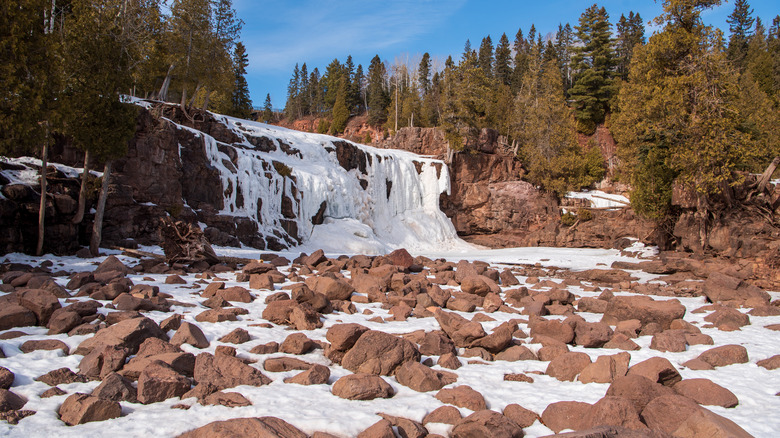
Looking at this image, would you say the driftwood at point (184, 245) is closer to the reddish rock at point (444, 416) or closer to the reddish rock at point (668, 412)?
the reddish rock at point (444, 416)

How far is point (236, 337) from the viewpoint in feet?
20.4

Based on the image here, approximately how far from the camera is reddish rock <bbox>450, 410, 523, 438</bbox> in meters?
3.99

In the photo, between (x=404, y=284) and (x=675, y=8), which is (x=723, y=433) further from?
(x=675, y=8)

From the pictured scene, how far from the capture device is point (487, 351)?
259 inches

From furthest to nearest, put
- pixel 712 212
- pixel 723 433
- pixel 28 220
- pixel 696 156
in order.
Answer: pixel 712 212 → pixel 696 156 → pixel 28 220 → pixel 723 433

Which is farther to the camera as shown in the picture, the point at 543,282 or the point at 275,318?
the point at 543,282

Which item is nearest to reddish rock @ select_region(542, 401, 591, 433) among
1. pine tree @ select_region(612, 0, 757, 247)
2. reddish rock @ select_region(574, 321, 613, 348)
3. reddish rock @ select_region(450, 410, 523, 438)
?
reddish rock @ select_region(450, 410, 523, 438)

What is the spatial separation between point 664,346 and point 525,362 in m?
2.19

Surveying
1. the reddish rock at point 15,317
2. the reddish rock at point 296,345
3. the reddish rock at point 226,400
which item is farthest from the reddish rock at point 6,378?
the reddish rock at point 296,345

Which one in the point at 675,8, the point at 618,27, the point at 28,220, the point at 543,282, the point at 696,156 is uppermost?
the point at 618,27

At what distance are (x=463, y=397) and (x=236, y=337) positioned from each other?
327cm

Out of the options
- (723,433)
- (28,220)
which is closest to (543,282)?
(723,433)

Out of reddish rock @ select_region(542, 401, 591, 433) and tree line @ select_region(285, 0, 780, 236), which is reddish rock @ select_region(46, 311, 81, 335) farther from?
tree line @ select_region(285, 0, 780, 236)

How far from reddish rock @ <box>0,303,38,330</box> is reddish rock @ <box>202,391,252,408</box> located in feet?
11.8
